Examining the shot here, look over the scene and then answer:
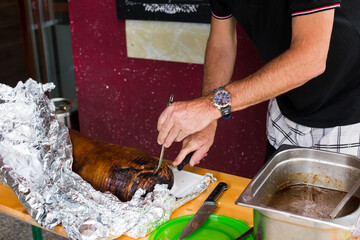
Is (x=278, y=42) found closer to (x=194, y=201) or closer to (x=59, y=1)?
(x=194, y=201)

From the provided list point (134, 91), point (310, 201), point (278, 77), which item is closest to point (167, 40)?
point (134, 91)

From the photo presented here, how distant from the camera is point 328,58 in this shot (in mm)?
1346

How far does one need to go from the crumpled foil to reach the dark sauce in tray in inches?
12.1

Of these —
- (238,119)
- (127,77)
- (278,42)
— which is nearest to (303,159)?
(278,42)

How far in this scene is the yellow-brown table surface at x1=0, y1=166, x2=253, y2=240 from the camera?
119 centimetres

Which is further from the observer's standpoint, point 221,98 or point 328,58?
point 328,58

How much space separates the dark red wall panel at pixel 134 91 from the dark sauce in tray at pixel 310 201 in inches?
42.6

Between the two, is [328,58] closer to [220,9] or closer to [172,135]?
[220,9]

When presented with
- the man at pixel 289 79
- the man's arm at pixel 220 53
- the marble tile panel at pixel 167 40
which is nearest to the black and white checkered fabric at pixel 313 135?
the man at pixel 289 79

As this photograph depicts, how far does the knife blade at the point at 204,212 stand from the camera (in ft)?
3.53

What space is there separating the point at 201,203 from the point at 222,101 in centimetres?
32

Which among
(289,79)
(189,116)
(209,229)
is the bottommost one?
(209,229)

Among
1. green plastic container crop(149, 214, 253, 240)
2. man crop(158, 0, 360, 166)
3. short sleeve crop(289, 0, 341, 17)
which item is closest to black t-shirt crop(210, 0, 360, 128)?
man crop(158, 0, 360, 166)

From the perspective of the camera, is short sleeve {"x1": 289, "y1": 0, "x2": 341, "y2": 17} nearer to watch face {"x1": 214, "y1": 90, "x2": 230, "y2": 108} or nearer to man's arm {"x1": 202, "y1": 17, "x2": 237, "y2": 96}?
watch face {"x1": 214, "y1": 90, "x2": 230, "y2": 108}
